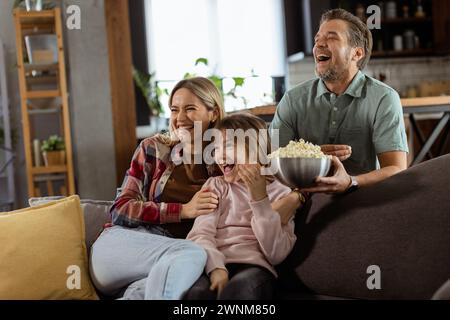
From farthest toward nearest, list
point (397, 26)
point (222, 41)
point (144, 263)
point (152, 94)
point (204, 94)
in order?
1. point (397, 26)
2. point (222, 41)
3. point (152, 94)
4. point (204, 94)
5. point (144, 263)

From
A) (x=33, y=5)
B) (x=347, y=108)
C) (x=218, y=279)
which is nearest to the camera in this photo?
(x=218, y=279)

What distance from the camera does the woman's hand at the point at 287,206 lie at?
5.76 feet

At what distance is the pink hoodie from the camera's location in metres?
1.64

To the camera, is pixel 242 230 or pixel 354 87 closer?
pixel 242 230

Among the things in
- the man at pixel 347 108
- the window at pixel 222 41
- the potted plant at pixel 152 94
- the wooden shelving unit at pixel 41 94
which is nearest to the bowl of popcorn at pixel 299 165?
the man at pixel 347 108

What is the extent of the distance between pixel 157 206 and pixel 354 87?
2.70 feet

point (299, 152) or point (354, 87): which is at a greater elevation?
point (354, 87)

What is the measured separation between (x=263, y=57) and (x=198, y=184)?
5.03 m

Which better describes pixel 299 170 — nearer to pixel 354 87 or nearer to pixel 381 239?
pixel 381 239

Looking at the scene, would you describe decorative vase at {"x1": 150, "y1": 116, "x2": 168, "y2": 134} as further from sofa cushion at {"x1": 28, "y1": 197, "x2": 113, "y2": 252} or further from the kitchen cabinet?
sofa cushion at {"x1": 28, "y1": 197, "x2": 113, "y2": 252}

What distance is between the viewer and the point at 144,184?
6.52ft

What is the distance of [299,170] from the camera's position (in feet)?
5.14

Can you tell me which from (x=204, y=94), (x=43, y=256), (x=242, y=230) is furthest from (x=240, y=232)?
(x=43, y=256)
